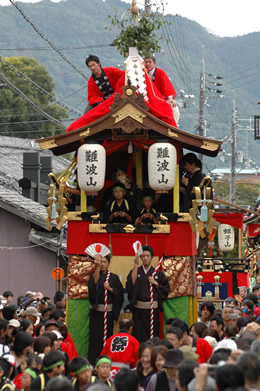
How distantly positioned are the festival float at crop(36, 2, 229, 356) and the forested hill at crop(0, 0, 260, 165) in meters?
97.0

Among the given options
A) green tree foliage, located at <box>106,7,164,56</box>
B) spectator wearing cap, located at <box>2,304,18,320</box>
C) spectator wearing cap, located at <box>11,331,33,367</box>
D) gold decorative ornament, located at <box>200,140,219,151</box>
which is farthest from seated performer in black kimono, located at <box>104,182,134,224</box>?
spectator wearing cap, located at <box>11,331,33,367</box>

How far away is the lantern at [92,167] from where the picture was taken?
13289mm

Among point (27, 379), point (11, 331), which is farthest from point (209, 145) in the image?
point (27, 379)

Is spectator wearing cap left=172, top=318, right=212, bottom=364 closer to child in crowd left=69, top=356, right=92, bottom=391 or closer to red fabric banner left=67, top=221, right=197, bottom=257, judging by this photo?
child in crowd left=69, top=356, right=92, bottom=391

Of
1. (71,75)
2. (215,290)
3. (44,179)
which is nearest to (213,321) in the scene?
(215,290)

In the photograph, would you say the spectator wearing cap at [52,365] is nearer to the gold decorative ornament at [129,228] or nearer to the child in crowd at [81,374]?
the child in crowd at [81,374]

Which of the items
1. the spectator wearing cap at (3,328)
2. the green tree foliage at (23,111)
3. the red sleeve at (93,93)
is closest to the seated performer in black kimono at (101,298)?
the spectator wearing cap at (3,328)

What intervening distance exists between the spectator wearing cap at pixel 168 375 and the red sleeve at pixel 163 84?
25.2ft

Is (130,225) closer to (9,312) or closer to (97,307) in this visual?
(97,307)

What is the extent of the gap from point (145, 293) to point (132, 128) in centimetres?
263

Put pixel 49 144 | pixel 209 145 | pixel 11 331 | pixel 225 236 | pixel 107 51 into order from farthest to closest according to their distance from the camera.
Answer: pixel 107 51 < pixel 225 236 < pixel 49 144 < pixel 209 145 < pixel 11 331

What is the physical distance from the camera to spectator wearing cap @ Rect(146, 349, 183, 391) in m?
7.77

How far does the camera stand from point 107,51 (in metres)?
127

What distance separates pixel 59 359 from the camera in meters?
7.79
